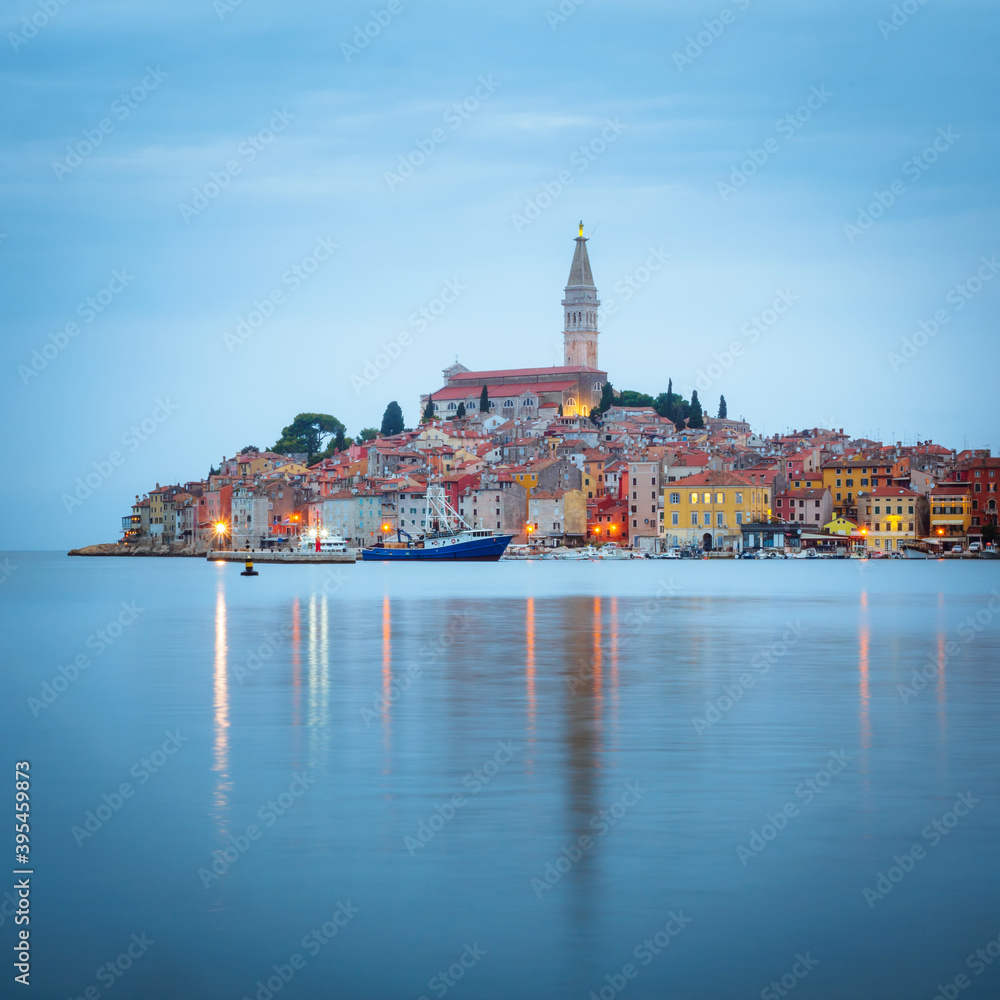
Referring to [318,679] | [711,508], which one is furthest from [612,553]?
[318,679]

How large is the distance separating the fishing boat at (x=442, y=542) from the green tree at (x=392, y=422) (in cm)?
3341

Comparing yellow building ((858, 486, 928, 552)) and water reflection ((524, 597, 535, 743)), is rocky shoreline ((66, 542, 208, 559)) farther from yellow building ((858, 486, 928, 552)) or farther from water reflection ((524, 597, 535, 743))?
water reflection ((524, 597, 535, 743))

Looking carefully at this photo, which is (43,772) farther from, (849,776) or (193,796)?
(849,776)

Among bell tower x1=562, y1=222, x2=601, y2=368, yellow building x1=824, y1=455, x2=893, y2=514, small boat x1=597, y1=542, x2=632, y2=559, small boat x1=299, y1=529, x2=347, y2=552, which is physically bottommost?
small boat x1=597, y1=542, x2=632, y2=559

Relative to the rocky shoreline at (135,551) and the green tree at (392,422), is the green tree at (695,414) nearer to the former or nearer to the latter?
the green tree at (392,422)

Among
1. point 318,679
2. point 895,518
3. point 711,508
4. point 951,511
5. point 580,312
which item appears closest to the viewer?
point 318,679

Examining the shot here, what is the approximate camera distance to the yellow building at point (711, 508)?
3905 inches

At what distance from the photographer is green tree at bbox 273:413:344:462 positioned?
504ft

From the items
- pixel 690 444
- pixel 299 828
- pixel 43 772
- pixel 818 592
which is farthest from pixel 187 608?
pixel 690 444

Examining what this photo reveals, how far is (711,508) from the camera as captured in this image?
9950 centimetres

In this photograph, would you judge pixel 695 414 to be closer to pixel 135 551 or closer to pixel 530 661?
pixel 135 551

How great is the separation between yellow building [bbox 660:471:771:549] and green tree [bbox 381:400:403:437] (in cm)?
4276

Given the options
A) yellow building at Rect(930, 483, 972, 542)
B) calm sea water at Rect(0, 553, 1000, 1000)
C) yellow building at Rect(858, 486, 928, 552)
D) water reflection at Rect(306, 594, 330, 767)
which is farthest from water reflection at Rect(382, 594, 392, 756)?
yellow building at Rect(930, 483, 972, 542)

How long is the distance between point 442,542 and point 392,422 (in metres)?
44.3
